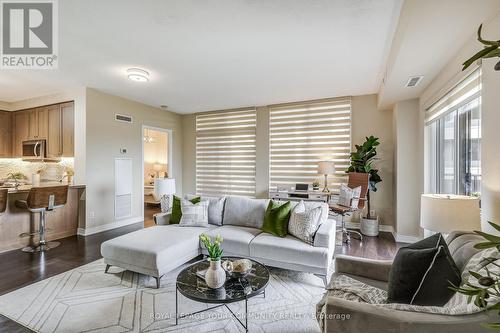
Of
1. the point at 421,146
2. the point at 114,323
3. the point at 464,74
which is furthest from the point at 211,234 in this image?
the point at 421,146

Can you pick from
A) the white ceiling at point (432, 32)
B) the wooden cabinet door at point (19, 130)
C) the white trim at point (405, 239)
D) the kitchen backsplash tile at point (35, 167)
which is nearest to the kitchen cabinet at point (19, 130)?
the wooden cabinet door at point (19, 130)

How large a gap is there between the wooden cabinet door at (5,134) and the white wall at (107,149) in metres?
2.75

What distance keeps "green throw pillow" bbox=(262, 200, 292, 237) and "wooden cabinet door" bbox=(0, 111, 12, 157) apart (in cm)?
633

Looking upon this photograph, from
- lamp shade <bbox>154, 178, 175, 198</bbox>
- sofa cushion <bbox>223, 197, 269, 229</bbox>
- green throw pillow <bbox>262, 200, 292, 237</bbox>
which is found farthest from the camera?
lamp shade <bbox>154, 178, 175, 198</bbox>

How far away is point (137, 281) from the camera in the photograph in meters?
2.76

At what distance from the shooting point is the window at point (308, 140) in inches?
204

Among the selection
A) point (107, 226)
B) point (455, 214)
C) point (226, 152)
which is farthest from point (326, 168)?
point (107, 226)

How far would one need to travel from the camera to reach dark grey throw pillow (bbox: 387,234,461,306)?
1.30m

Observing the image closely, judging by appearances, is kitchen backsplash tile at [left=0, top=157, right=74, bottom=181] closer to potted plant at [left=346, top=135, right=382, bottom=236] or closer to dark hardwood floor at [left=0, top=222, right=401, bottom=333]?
dark hardwood floor at [left=0, top=222, right=401, bottom=333]

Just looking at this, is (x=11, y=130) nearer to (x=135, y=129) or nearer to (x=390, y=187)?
(x=135, y=129)

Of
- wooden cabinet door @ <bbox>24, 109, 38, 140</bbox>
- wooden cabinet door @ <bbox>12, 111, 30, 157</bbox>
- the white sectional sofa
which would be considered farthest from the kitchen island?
the white sectional sofa

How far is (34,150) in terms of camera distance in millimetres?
5109

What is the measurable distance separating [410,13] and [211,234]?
306cm

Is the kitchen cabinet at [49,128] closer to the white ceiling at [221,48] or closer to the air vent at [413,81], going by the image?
the white ceiling at [221,48]
